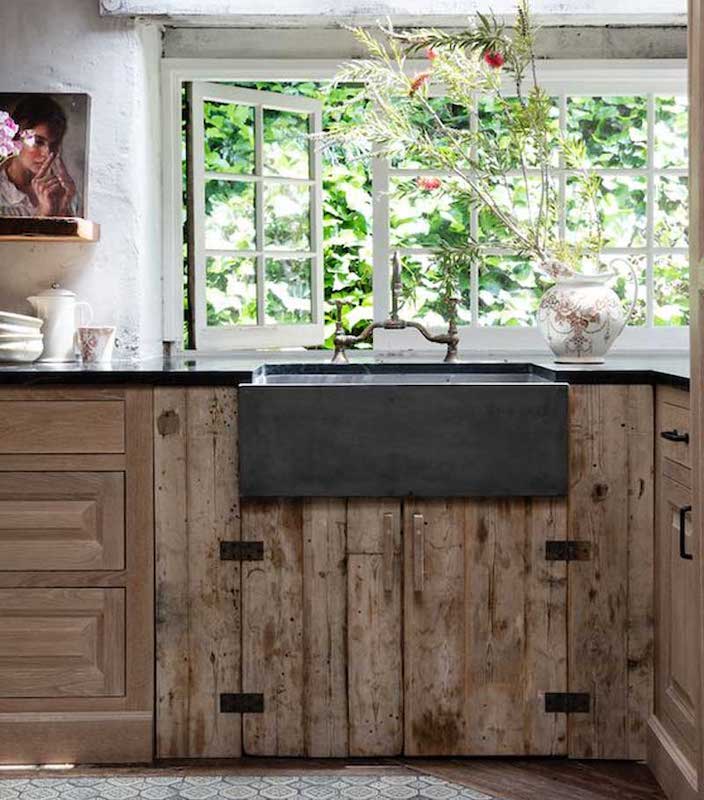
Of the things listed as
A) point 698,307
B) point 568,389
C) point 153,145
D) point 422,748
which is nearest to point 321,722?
point 422,748

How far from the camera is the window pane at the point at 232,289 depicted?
4078mm

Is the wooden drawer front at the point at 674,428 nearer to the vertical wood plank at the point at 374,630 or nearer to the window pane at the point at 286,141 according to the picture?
the vertical wood plank at the point at 374,630

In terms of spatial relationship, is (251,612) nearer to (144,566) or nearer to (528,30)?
(144,566)

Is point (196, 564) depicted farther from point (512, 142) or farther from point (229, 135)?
point (229, 135)

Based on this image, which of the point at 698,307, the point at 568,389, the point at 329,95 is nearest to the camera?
the point at 698,307

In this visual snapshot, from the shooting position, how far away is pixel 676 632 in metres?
2.71

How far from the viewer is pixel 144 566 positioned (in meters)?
2.95

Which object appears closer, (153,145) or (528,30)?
(528,30)

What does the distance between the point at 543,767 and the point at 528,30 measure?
1.97 m

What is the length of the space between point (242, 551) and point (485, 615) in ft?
1.99

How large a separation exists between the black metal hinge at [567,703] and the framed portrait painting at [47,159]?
186cm

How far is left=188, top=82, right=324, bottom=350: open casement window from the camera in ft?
12.8

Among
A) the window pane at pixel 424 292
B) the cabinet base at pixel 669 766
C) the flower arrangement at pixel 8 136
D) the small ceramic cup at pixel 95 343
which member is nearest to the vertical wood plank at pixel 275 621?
the small ceramic cup at pixel 95 343

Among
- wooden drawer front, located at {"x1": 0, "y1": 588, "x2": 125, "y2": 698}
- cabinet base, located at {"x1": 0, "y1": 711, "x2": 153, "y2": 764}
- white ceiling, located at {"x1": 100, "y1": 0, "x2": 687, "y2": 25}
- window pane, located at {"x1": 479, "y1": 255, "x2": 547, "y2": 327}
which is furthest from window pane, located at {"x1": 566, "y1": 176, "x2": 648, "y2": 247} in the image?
cabinet base, located at {"x1": 0, "y1": 711, "x2": 153, "y2": 764}
